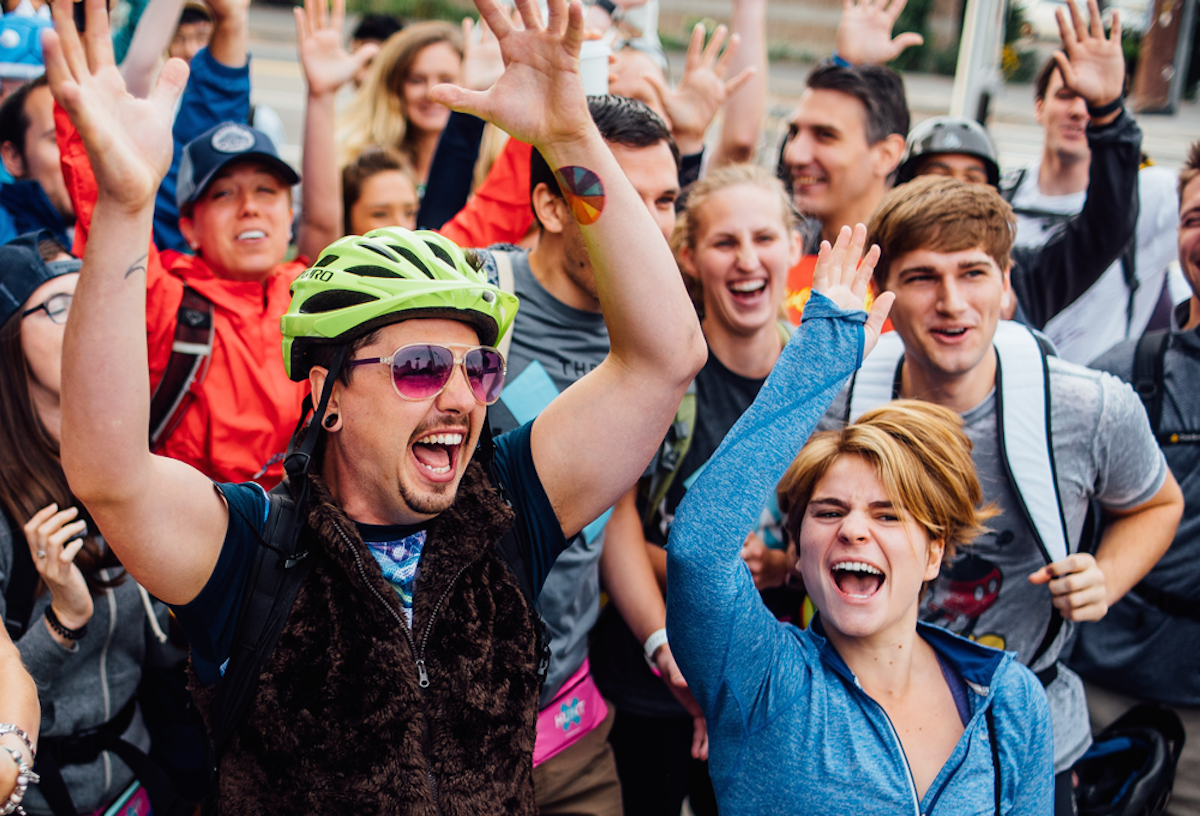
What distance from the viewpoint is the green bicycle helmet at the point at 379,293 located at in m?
1.91

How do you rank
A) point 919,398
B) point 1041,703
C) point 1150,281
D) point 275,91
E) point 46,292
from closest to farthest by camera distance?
point 1041,703 → point 46,292 → point 919,398 → point 1150,281 → point 275,91

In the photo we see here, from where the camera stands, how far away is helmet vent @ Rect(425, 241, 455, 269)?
2.05 metres

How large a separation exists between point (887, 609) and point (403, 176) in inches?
121

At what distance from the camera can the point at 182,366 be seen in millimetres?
2871

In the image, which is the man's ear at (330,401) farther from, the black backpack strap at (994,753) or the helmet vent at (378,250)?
the black backpack strap at (994,753)

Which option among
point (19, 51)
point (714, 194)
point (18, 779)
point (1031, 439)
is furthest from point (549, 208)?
point (19, 51)

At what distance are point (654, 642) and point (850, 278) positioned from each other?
3.77ft

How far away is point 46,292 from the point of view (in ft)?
8.79

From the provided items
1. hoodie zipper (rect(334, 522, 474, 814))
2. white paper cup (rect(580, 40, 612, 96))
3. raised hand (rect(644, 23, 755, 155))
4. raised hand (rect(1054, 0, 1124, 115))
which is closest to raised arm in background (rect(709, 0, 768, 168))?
raised hand (rect(644, 23, 755, 155))

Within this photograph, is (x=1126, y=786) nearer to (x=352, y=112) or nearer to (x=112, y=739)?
(x=112, y=739)

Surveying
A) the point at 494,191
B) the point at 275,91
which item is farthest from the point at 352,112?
the point at 275,91

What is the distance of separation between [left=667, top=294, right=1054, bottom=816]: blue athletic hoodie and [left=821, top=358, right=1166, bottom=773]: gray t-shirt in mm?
555

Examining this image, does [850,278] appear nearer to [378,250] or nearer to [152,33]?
[378,250]

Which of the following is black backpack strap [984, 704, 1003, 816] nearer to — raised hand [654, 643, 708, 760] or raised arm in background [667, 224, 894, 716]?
raised arm in background [667, 224, 894, 716]
